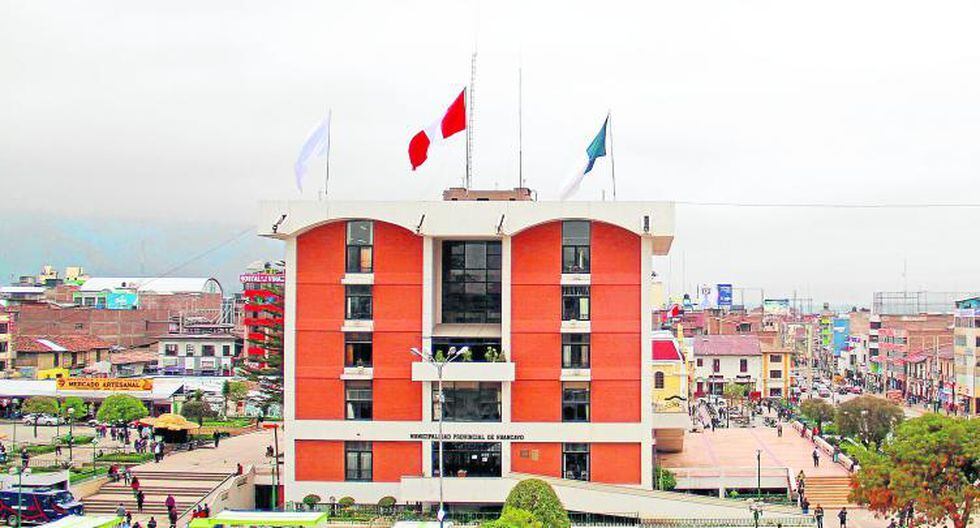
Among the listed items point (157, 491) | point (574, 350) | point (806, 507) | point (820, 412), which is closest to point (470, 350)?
point (574, 350)

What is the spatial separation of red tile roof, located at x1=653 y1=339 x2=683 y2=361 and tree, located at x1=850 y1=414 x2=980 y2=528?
34.6 metres

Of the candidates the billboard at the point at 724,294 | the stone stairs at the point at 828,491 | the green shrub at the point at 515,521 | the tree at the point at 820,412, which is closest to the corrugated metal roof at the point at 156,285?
the billboard at the point at 724,294

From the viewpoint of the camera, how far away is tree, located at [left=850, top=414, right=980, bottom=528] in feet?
105

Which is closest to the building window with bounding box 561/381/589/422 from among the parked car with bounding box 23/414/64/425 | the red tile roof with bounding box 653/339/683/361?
the red tile roof with bounding box 653/339/683/361

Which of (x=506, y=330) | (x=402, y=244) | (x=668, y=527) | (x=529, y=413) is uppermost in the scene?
(x=402, y=244)

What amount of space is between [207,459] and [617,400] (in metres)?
20.6

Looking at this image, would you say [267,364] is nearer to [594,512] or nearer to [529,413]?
[529,413]

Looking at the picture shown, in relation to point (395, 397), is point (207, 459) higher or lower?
lower

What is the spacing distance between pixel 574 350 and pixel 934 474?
45.4 feet

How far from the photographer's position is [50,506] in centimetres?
3778

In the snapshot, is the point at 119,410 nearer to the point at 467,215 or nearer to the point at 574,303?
the point at 467,215

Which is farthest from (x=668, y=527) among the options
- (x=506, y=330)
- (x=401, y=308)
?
(x=401, y=308)

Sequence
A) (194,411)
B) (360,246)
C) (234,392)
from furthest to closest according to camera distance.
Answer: (234,392)
(194,411)
(360,246)

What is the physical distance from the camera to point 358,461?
134ft
